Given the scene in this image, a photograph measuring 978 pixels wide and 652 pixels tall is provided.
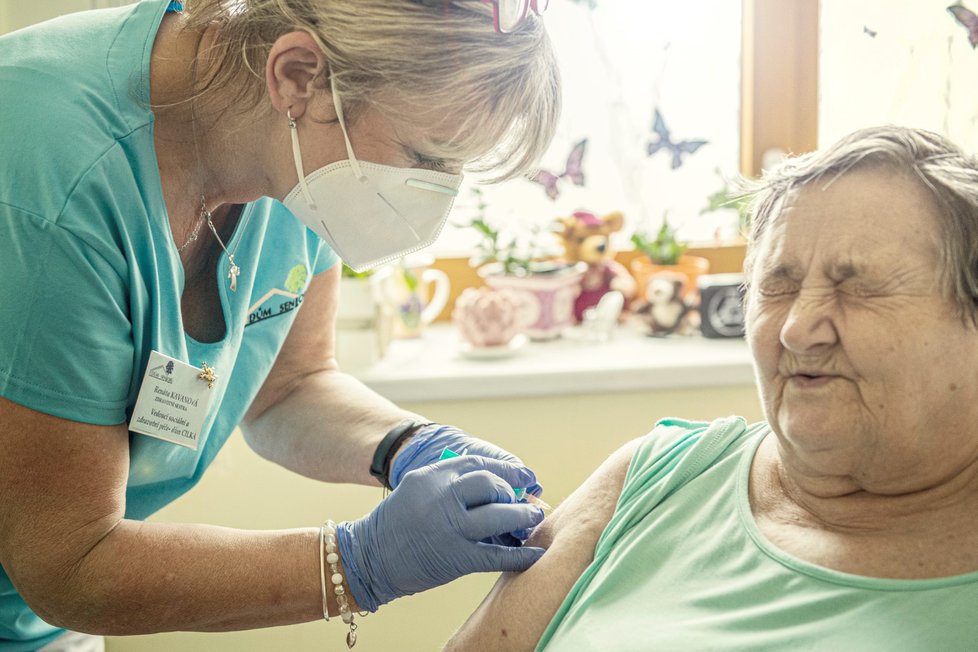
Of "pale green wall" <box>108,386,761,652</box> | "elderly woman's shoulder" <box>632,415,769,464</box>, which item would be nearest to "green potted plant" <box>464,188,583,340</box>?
"pale green wall" <box>108,386,761,652</box>

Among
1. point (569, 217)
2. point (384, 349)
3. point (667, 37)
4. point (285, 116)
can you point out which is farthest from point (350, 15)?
point (667, 37)

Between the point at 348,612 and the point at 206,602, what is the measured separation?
0.60 ft

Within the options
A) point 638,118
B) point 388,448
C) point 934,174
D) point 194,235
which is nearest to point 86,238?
point 194,235

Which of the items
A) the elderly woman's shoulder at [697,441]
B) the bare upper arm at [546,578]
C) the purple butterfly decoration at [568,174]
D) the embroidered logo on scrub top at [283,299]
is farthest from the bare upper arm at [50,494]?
the purple butterfly decoration at [568,174]

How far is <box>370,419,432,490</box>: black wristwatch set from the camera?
63.9 inches

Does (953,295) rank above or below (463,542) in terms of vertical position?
above

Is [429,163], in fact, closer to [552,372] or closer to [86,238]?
[86,238]

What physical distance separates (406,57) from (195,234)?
412mm

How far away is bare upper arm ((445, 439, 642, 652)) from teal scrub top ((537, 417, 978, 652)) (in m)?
0.02

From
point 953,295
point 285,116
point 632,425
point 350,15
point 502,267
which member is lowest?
point 632,425

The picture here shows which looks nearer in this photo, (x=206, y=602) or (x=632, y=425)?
(x=206, y=602)

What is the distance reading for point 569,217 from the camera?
2.74 meters

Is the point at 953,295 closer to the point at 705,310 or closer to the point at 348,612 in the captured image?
the point at 348,612

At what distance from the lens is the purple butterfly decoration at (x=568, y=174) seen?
2826 millimetres
